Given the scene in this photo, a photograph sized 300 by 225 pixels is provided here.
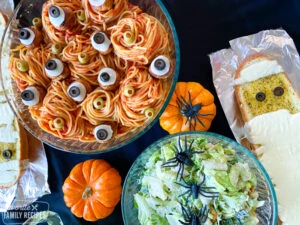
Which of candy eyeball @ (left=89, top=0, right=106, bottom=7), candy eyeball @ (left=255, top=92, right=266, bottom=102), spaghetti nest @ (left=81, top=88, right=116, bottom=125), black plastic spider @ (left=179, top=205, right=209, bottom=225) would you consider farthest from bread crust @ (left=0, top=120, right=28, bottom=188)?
candy eyeball @ (left=255, top=92, right=266, bottom=102)

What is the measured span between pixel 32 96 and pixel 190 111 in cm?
57

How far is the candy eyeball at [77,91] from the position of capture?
50.0 inches

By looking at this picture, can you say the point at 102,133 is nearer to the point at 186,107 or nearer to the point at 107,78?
the point at 107,78

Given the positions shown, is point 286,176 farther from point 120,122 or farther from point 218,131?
point 120,122

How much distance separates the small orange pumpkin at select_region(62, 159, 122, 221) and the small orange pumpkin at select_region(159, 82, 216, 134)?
30 cm

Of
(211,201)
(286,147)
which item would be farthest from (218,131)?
(211,201)

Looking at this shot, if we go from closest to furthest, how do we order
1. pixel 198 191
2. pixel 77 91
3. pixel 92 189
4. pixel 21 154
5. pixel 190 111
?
pixel 198 191 < pixel 77 91 < pixel 190 111 < pixel 92 189 < pixel 21 154

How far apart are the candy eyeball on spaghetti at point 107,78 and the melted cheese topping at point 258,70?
1.73ft

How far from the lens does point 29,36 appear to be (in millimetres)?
1321

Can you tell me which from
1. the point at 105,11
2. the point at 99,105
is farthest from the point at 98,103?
the point at 105,11

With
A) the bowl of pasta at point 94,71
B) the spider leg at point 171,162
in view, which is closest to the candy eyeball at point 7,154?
the bowl of pasta at point 94,71

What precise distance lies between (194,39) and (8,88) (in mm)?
778

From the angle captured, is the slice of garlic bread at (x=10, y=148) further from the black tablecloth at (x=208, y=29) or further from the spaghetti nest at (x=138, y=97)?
the spaghetti nest at (x=138, y=97)

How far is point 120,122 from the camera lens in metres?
1.34
